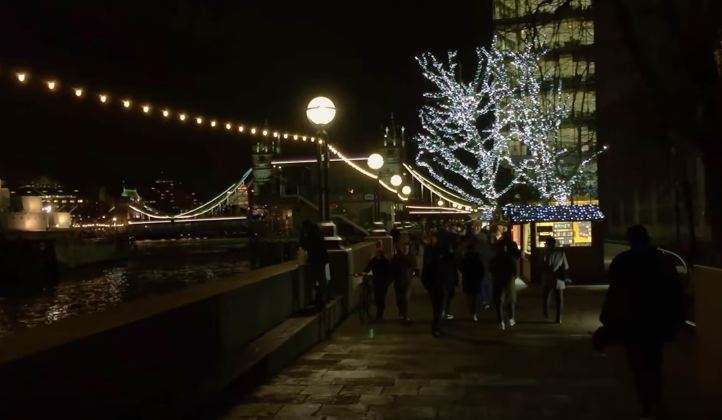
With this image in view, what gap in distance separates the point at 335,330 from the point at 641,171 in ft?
79.2

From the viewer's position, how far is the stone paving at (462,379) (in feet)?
26.0

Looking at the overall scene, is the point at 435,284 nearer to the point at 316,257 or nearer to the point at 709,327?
the point at 316,257

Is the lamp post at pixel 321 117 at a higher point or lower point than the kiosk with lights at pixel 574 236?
higher

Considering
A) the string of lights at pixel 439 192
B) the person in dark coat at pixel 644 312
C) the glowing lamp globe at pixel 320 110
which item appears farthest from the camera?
the string of lights at pixel 439 192

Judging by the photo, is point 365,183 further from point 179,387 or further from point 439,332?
point 179,387

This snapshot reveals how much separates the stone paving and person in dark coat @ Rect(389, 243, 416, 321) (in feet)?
2.79

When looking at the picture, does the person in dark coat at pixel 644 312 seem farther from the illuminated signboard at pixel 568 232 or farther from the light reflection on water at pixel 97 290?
the light reflection on water at pixel 97 290

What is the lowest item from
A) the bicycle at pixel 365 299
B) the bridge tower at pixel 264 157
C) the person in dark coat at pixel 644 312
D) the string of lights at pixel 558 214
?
the bicycle at pixel 365 299

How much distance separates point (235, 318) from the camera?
9617 millimetres

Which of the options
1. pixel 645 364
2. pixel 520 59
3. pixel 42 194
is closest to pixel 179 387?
pixel 645 364

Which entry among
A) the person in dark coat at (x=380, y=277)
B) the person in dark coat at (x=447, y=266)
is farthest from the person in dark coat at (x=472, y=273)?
the person in dark coat at (x=380, y=277)

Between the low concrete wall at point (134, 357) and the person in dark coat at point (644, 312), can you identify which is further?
the person in dark coat at point (644, 312)

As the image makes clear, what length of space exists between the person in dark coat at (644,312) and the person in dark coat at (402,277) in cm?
804

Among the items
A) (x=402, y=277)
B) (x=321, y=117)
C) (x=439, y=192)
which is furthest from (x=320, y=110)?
(x=439, y=192)
